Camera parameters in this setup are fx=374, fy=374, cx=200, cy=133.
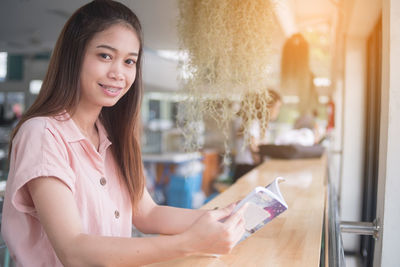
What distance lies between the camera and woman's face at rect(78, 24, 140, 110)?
935 mm

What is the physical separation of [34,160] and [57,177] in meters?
0.06

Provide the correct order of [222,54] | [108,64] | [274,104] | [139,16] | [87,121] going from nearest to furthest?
1. [108,64]
2. [87,121]
3. [222,54]
4. [139,16]
5. [274,104]

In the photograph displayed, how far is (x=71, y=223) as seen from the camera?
752 millimetres

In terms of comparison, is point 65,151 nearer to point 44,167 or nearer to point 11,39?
point 44,167

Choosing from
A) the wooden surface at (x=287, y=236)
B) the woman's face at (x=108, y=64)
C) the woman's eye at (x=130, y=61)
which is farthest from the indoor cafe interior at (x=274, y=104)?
the woman's eye at (x=130, y=61)

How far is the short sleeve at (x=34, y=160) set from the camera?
773 mm

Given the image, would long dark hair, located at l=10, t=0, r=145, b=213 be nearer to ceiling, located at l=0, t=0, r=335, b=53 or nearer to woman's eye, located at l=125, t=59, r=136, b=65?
woman's eye, located at l=125, t=59, r=136, b=65

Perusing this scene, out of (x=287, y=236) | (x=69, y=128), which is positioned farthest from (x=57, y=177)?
(x=287, y=236)

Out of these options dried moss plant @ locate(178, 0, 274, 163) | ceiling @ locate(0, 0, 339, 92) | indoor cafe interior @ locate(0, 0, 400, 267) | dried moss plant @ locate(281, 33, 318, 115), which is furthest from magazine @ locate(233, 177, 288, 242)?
dried moss plant @ locate(281, 33, 318, 115)

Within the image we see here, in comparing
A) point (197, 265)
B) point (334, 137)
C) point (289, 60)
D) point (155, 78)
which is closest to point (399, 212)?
point (197, 265)

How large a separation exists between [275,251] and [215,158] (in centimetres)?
739

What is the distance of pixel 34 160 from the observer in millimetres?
778

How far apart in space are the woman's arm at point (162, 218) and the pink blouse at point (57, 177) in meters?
0.09

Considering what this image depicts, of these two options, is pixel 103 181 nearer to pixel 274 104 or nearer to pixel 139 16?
pixel 139 16
